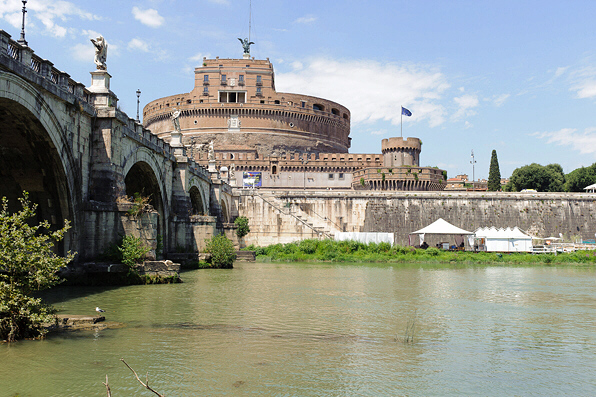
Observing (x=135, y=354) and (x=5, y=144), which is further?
(x=5, y=144)

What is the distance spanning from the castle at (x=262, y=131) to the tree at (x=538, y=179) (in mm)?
16747

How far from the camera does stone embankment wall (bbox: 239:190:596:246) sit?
173 feet

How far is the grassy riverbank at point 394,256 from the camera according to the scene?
37.7 meters

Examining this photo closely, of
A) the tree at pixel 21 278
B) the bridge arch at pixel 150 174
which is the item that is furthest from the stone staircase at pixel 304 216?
the tree at pixel 21 278

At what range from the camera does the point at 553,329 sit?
472 inches

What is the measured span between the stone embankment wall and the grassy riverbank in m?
10.8

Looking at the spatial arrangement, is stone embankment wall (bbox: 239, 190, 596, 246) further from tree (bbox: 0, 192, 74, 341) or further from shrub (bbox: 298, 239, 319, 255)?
tree (bbox: 0, 192, 74, 341)

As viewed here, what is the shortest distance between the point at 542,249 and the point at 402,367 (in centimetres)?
3887

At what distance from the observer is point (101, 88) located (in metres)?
18.2

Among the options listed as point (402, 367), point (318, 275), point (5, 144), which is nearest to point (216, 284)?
point (318, 275)

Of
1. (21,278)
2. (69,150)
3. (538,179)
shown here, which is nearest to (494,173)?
(538,179)

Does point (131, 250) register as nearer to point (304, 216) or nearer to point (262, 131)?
point (304, 216)

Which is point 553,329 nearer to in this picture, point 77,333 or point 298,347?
point 298,347

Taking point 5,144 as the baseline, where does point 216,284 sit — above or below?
below
